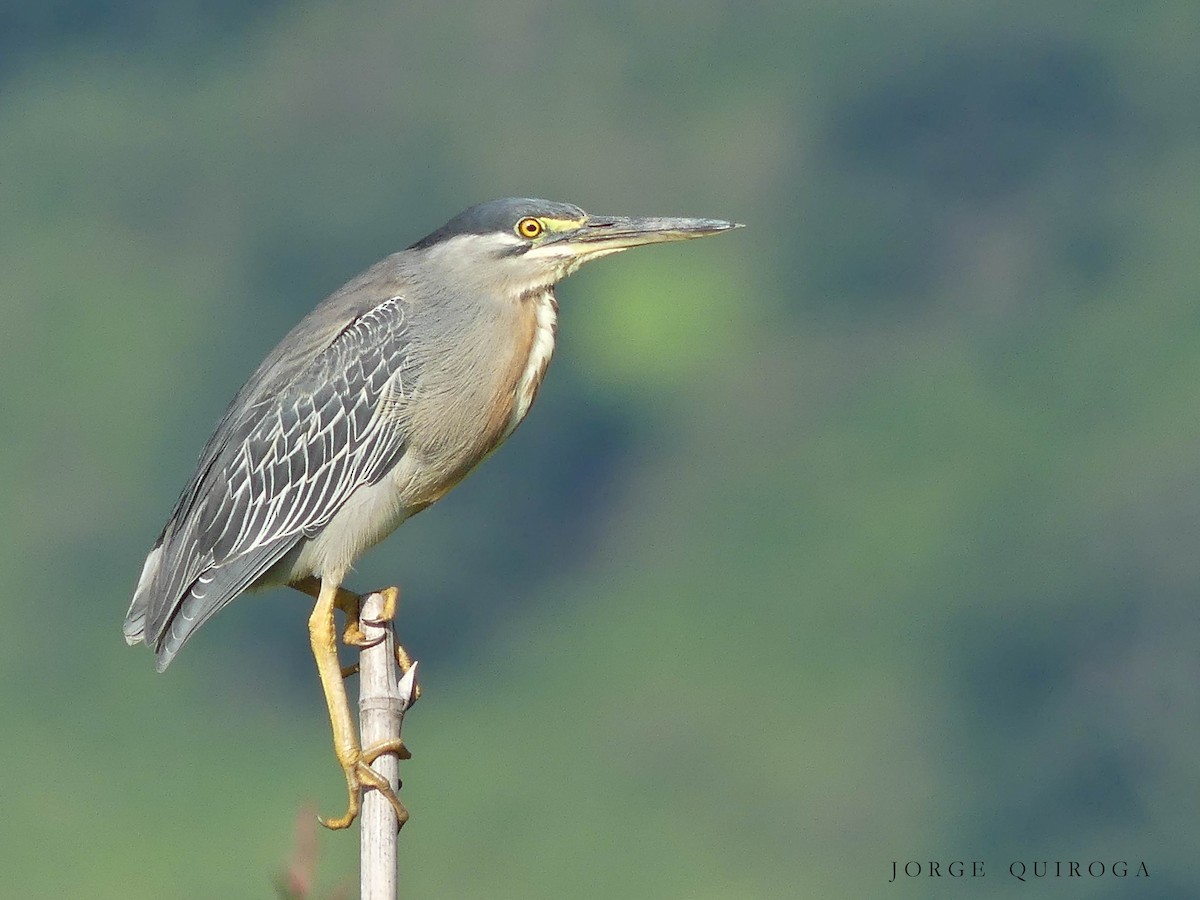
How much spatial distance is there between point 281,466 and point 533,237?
477 mm

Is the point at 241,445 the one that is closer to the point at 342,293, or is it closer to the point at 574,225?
the point at 342,293

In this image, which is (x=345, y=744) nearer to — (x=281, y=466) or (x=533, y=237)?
(x=281, y=466)

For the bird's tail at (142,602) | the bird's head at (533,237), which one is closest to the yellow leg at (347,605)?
the bird's tail at (142,602)

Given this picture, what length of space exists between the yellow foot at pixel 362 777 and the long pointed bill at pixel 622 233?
2.46ft

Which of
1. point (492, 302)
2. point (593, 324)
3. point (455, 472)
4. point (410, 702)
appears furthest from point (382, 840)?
point (593, 324)

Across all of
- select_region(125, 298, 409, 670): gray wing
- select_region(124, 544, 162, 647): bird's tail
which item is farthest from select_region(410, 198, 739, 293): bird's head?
select_region(124, 544, 162, 647): bird's tail

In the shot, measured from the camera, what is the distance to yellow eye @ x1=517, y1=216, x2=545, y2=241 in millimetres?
2447

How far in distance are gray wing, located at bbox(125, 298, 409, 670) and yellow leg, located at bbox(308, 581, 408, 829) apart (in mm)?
169

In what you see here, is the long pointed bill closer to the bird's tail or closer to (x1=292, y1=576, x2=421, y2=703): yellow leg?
(x1=292, y1=576, x2=421, y2=703): yellow leg

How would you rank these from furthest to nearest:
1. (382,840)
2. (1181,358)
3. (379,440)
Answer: (1181,358)
(379,440)
(382,840)

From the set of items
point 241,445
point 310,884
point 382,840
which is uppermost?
A: point 241,445

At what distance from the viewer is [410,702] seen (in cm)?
217

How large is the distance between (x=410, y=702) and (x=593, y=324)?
6952 millimetres

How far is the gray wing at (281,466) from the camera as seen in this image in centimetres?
241
